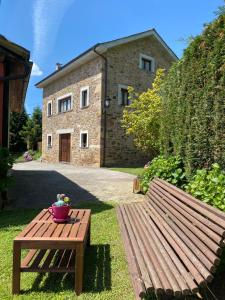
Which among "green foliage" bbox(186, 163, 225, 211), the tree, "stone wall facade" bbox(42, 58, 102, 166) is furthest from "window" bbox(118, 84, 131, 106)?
"green foliage" bbox(186, 163, 225, 211)

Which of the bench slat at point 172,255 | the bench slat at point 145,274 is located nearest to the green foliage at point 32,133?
the bench slat at point 172,255

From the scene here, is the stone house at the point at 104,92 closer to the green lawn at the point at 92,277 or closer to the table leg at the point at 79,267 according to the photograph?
the green lawn at the point at 92,277

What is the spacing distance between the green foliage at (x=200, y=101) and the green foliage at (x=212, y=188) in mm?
337

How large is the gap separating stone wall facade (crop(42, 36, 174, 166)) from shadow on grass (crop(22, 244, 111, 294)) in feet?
42.2

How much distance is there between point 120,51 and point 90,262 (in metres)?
15.1

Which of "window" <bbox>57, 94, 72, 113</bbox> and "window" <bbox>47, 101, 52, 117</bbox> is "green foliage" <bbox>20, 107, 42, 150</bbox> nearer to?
"window" <bbox>47, 101, 52, 117</bbox>

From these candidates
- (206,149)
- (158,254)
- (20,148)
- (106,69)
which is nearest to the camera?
(158,254)

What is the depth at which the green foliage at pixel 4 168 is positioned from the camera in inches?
251

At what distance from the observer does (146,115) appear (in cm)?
1194

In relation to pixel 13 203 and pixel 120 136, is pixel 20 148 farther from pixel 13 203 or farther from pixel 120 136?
pixel 13 203

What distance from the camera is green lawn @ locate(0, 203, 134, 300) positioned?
10.0 feet

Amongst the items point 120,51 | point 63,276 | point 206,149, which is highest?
point 120,51

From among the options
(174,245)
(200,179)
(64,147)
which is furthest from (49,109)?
(174,245)

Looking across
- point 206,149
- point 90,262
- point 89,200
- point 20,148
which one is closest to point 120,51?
point 89,200
